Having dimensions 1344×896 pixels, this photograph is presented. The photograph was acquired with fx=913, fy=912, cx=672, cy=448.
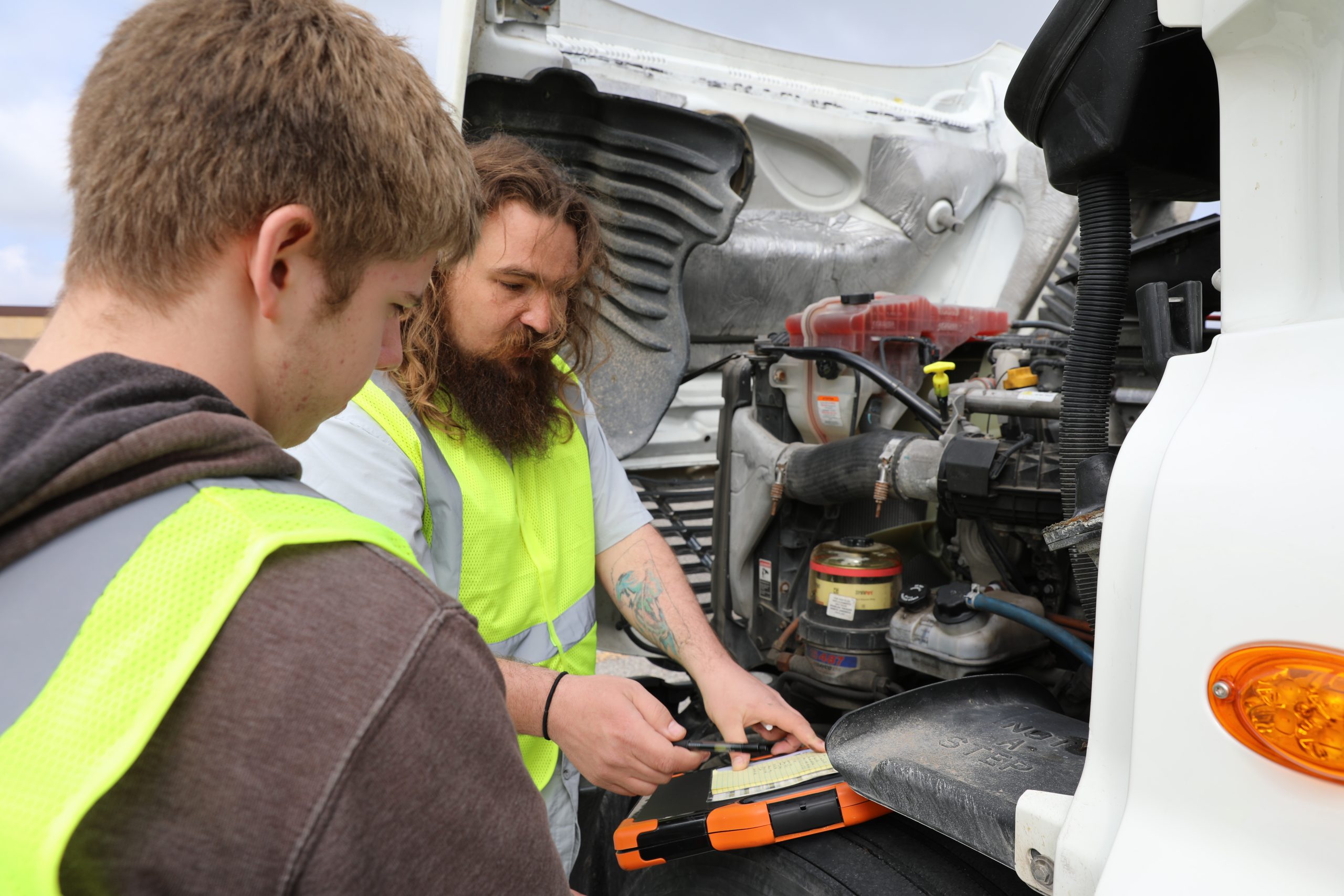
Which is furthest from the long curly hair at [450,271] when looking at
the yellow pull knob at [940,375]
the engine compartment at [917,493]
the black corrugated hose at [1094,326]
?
the black corrugated hose at [1094,326]

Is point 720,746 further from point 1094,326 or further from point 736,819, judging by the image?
point 1094,326

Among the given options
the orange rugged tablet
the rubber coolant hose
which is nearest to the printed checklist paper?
the orange rugged tablet

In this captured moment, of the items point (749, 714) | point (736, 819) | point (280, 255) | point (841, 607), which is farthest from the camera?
point (841, 607)

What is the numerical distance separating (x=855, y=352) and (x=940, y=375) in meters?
0.38

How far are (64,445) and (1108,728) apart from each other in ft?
2.93

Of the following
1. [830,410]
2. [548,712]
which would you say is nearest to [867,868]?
[548,712]

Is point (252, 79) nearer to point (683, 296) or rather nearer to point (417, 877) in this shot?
point (417, 877)

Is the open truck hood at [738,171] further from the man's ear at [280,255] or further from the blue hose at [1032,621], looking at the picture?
the man's ear at [280,255]

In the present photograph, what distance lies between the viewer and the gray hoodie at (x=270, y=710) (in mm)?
491

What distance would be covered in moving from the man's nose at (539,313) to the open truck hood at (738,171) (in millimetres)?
743

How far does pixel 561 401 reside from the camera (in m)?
1.87

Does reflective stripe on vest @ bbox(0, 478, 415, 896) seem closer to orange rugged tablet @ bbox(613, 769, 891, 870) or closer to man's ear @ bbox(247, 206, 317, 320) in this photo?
man's ear @ bbox(247, 206, 317, 320)

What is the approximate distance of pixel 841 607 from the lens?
1.99 meters

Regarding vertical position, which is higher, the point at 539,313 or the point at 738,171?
the point at 738,171
